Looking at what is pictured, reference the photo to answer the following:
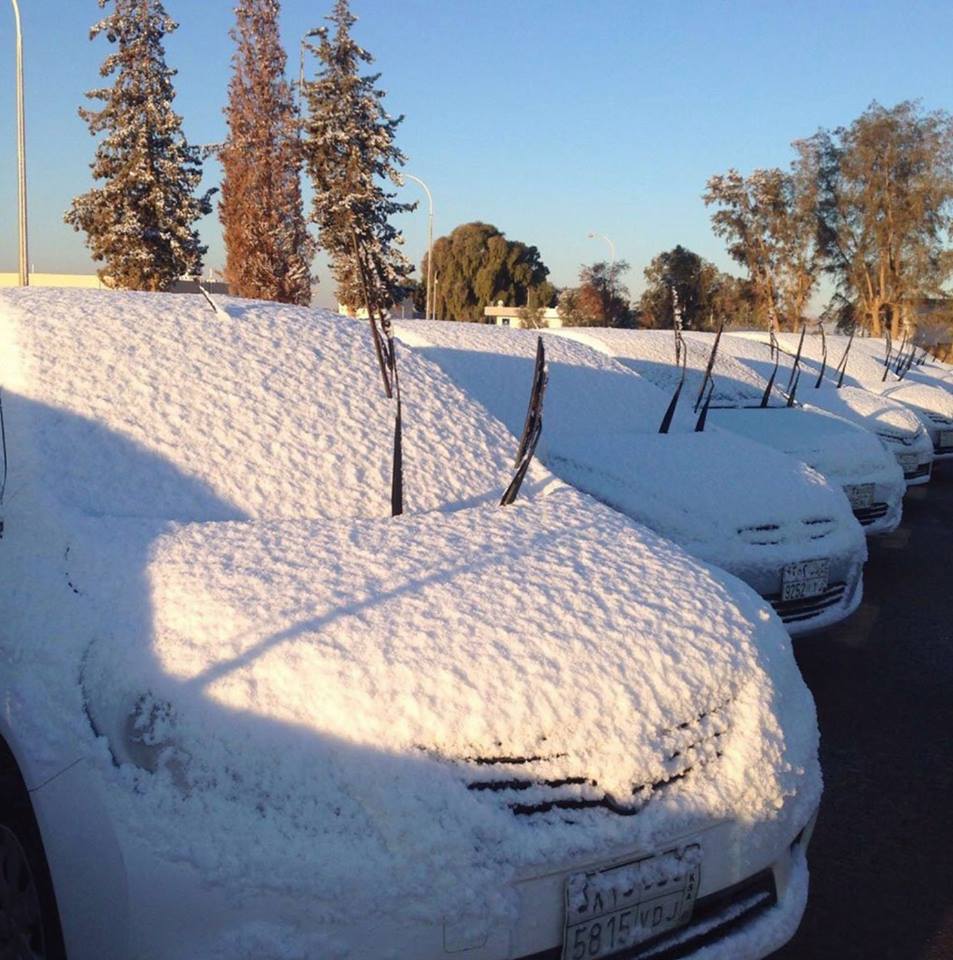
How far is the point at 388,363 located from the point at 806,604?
7.50 feet

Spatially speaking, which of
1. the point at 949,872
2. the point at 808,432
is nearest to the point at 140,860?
the point at 949,872

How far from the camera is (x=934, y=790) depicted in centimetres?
374

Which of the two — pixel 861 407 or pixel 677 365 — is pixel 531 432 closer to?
pixel 677 365

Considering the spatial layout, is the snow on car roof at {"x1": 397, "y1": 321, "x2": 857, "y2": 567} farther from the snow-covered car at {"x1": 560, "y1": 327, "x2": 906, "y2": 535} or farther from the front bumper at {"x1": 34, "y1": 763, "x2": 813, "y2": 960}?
the front bumper at {"x1": 34, "y1": 763, "x2": 813, "y2": 960}

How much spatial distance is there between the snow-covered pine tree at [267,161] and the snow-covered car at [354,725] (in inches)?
1068

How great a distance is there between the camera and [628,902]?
6.57 feet

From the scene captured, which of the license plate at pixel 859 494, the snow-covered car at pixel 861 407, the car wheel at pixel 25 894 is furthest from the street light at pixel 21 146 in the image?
the car wheel at pixel 25 894

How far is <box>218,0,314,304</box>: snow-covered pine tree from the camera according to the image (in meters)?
29.2

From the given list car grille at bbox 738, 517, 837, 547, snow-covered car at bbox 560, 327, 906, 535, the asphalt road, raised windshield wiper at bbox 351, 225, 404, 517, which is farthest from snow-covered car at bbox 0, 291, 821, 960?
snow-covered car at bbox 560, 327, 906, 535

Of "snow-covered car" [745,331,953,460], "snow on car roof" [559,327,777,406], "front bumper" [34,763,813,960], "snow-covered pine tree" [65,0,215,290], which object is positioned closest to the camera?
"front bumper" [34,763,813,960]

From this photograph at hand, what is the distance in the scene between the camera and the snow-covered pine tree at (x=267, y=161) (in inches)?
1148

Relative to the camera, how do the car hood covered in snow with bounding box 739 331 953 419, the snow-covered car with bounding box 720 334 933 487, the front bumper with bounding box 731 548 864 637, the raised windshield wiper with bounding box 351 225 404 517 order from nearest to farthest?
the raised windshield wiper with bounding box 351 225 404 517 < the front bumper with bounding box 731 548 864 637 < the snow-covered car with bounding box 720 334 933 487 < the car hood covered in snow with bounding box 739 331 953 419

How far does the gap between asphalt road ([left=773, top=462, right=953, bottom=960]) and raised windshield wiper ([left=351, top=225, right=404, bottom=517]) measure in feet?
5.56

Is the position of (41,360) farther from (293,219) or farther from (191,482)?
(293,219)
